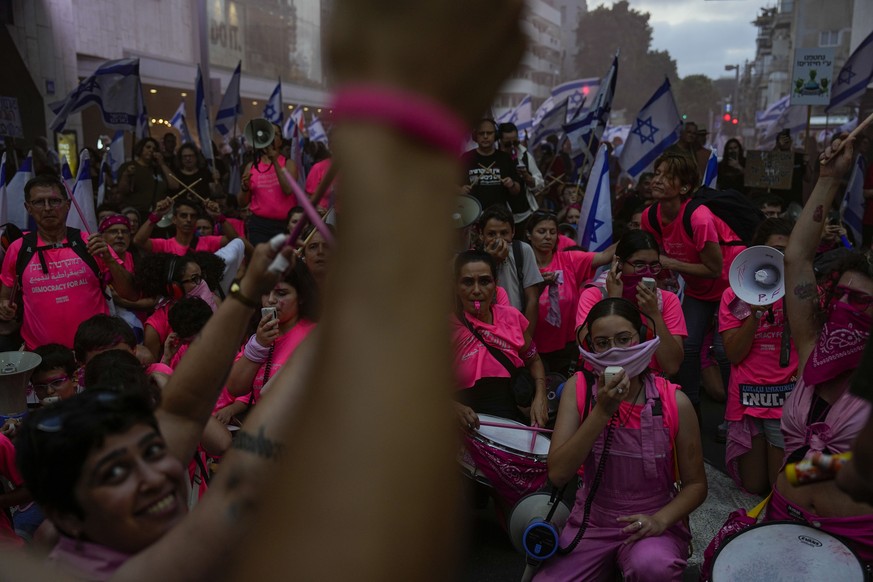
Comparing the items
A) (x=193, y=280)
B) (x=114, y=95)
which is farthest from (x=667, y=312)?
(x=114, y=95)

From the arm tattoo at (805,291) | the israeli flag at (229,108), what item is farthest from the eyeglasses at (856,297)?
the israeli flag at (229,108)

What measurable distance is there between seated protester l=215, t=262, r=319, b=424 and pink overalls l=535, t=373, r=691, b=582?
160cm

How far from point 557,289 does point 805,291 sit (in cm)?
302

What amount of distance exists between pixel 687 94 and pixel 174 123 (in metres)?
91.0

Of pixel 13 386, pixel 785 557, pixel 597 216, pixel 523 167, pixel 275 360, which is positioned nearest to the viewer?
pixel 785 557

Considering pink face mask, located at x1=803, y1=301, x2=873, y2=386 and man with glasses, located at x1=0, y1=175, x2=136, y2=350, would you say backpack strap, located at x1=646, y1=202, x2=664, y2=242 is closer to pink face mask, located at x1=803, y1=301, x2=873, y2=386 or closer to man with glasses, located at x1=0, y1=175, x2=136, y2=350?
pink face mask, located at x1=803, y1=301, x2=873, y2=386

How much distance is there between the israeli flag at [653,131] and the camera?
9.56m

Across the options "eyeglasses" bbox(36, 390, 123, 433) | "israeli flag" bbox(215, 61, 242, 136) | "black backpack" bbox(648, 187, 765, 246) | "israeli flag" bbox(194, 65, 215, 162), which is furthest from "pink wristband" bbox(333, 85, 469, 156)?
"israeli flag" bbox(215, 61, 242, 136)

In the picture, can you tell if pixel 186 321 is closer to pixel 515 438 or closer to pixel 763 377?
pixel 515 438

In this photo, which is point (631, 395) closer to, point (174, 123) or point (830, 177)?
point (830, 177)

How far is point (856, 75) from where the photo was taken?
10.9m

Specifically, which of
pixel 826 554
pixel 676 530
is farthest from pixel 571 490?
pixel 826 554

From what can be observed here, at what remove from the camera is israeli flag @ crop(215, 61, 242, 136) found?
13.7 metres

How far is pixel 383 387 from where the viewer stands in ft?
1.58
